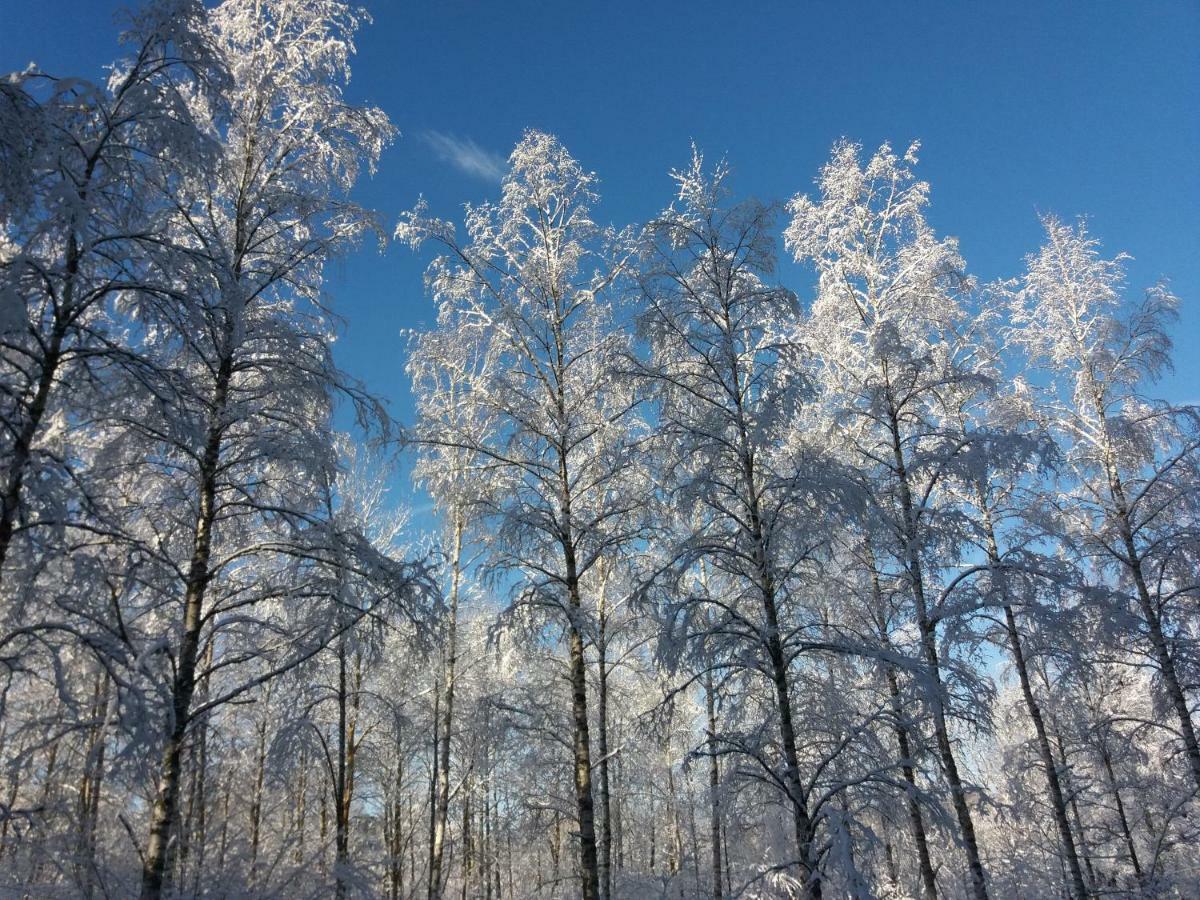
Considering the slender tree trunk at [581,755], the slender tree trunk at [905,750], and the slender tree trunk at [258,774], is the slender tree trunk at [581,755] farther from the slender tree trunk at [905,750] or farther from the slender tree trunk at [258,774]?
the slender tree trunk at [258,774]

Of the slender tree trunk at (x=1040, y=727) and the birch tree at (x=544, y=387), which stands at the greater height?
the birch tree at (x=544, y=387)

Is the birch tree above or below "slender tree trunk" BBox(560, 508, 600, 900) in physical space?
above

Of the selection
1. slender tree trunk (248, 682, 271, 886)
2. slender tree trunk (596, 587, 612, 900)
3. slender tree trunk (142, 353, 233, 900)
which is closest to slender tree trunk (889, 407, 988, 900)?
slender tree trunk (596, 587, 612, 900)

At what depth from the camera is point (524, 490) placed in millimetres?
11219

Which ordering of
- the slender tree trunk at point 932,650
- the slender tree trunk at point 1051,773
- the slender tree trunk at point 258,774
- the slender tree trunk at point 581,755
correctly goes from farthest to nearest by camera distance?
the slender tree trunk at point 258,774 < the slender tree trunk at point 1051,773 < the slender tree trunk at point 932,650 < the slender tree trunk at point 581,755

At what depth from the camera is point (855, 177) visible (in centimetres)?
1395

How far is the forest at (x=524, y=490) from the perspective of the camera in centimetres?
644

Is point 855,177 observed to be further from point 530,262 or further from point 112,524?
point 112,524

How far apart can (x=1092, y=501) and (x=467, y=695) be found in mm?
14977

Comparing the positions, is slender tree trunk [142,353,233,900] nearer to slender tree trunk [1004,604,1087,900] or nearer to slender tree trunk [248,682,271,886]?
slender tree trunk [248,682,271,886]

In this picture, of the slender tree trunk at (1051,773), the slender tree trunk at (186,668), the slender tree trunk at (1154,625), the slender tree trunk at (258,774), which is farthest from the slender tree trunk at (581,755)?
the slender tree trunk at (1154,625)

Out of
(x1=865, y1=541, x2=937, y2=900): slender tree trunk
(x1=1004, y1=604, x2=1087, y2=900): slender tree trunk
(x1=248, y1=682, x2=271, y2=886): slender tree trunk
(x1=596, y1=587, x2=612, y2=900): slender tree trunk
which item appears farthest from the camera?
(x1=248, y1=682, x2=271, y2=886): slender tree trunk

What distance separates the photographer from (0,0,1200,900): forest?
21.1 ft

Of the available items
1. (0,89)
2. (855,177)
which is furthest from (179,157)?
(855,177)
